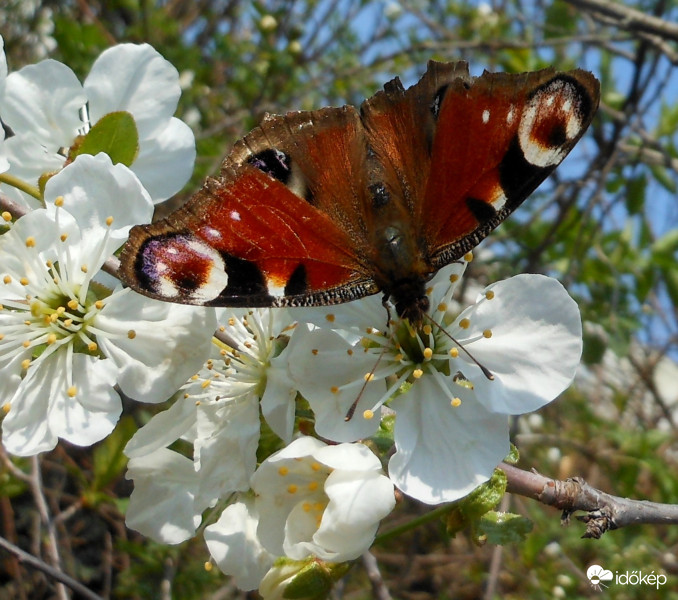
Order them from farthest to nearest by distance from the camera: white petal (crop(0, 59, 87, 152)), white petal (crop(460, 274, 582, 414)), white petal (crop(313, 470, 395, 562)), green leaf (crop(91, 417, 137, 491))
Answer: green leaf (crop(91, 417, 137, 491)) → white petal (crop(0, 59, 87, 152)) → white petal (crop(460, 274, 582, 414)) → white petal (crop(313, 470, 395, 562))

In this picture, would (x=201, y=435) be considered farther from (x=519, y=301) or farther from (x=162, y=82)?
(x=162, y=82)

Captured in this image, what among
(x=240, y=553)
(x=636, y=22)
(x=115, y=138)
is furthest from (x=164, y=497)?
(x=636, y=22)

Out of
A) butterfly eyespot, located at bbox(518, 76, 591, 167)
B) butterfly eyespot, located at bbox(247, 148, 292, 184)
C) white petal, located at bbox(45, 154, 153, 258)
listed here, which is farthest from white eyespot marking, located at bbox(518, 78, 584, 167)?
white petal, located at bbox(45, 154, 153, 258)

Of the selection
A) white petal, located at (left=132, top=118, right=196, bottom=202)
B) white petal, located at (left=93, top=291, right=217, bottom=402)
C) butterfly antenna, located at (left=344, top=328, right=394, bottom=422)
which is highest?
white petal, located at (left=132, top=118, right=196, bottom=202)

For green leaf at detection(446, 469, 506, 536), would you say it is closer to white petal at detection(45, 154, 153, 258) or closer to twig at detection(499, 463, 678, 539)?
twig at detection(499, 463, 678, 539)

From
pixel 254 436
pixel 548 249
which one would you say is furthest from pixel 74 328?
pixel 548 249

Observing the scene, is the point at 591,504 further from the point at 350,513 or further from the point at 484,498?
the point at 350,513

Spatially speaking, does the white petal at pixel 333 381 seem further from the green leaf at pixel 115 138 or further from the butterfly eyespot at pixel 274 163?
the green leaf at pixel 115 138

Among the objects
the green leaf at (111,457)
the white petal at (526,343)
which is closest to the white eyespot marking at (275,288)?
the white petal at (526,343)
